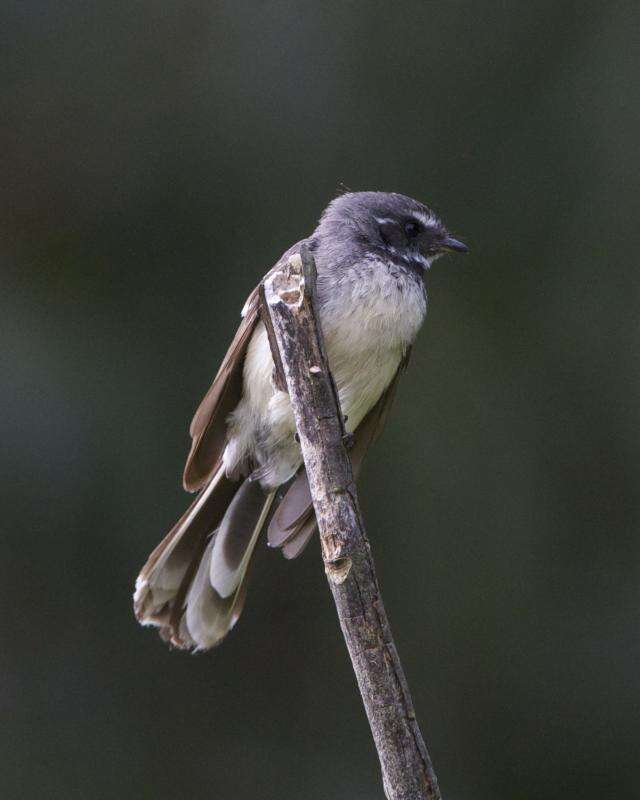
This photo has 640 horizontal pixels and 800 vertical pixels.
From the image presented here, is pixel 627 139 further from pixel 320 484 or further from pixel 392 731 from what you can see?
pixel 392 731

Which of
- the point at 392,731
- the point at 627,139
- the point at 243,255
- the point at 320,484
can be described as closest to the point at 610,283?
the point at 627,139

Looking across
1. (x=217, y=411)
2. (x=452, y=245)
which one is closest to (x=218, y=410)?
(x=217, y=411)

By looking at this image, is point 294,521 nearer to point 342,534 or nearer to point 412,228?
point 342,534

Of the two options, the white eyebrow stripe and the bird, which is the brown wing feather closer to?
the bird

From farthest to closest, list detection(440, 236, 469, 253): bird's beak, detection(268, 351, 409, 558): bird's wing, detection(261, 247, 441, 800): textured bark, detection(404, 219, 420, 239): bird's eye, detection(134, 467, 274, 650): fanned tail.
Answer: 1. detection(440, 236, 469, 253): bird's beak
2. detection(404, 219, 420, 239): bird's eye
3. detection(134, 467, 274, 650): fanned tail
4. detection(268, 351, 409, 558): bird's wing
5. detection(261, 247, 441, 800): textured bark

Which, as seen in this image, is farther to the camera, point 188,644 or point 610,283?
point 610,283

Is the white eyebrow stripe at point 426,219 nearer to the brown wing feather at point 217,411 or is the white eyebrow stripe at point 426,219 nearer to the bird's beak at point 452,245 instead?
the bird's beak at point 452,245

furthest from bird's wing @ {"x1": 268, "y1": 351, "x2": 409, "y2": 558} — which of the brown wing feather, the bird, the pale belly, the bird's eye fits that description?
the bird's eye
